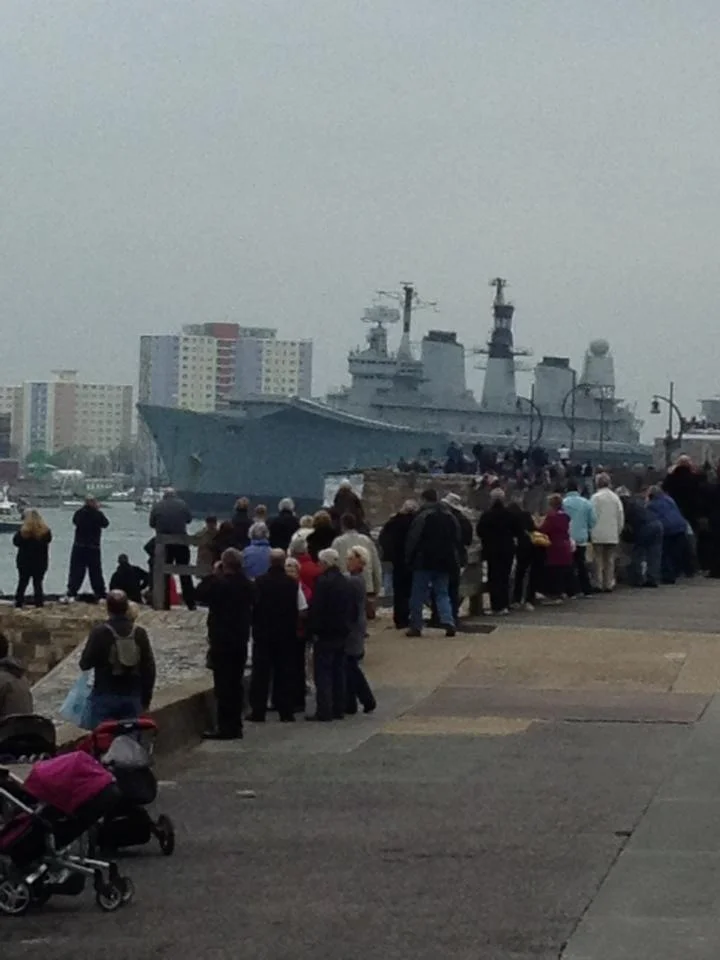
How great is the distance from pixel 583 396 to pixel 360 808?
10708cm

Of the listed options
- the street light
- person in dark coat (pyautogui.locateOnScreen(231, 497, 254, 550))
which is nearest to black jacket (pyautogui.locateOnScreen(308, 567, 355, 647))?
person in dark coat (pyautogui.locateOnScreen(231, 497, 254, 550))

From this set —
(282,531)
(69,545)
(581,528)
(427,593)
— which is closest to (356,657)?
(427,593)

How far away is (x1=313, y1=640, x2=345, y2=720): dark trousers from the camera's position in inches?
637

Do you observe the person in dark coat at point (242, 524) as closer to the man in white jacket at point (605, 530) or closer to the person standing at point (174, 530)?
the person standing at point (174, 530)

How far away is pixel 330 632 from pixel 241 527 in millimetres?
6986

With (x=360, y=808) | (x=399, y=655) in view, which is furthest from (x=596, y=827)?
(x=399, y=655)

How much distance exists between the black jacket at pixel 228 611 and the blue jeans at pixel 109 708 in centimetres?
220

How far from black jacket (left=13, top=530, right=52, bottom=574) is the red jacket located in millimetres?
7707

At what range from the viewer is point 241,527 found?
23125 millimetres

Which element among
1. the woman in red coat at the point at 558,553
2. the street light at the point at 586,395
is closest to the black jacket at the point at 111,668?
the woman in red coat at the point at 558,553

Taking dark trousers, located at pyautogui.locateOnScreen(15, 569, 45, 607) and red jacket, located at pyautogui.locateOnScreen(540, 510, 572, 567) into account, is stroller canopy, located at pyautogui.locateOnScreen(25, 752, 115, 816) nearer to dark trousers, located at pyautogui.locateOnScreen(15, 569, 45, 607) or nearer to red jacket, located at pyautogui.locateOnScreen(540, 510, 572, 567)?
red jacket, located at pyautogui.locateOnScreen(540, 510, 572, 567)

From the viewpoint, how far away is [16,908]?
904 cm

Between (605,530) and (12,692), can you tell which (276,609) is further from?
(605,530)

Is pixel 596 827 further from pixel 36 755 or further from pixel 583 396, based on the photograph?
pixel 583 396
